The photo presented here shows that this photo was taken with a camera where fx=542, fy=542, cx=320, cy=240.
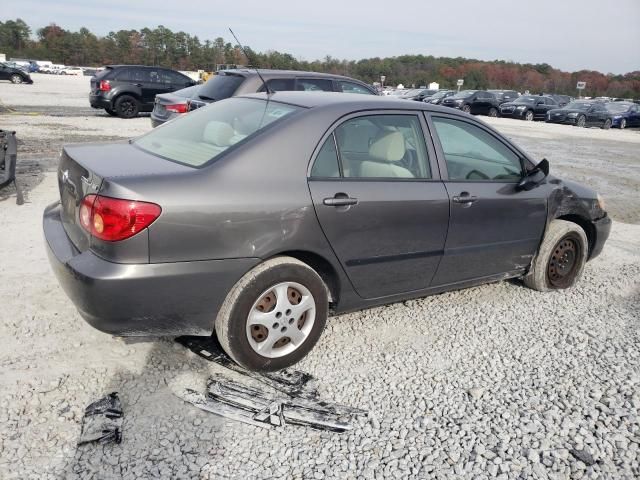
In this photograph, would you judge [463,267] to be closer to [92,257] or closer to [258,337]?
[258,337]

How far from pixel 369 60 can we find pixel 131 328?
100631 millimetres

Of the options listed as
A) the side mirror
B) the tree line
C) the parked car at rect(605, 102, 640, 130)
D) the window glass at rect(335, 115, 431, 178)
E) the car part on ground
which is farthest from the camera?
the tree line

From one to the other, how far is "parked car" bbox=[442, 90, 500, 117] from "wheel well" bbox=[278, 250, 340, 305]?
1128 inches

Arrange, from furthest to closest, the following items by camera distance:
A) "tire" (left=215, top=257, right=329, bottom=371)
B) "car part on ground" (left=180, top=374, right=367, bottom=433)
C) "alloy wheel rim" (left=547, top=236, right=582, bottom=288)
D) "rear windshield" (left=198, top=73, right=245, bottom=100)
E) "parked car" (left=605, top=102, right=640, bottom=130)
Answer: "parked car" (left=605, top=102, right=640, bottom=130) < "rear windshield" (left=198, top=73, right=245, bottom=100) < "alloy wheel rim" (left=547, top=236, right=582, bottom=288) < "tire" (left=215, top=257, right=329, bottom=371) < "car part on ground" (left=180, top=374, right=367, bottom=433)

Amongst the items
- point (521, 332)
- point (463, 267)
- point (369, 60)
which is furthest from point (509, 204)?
point (369, 60)

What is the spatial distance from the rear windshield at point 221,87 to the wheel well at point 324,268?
649 cm

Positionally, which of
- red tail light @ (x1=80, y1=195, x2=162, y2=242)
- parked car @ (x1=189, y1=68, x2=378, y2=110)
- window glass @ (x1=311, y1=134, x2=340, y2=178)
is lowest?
red tail light @ (x1=80, y1=195, x2=162, y2=242)

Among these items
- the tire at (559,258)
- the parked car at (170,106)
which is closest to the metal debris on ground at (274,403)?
the tire at (559,258)

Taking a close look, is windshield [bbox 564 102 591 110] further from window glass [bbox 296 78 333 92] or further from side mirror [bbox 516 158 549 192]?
side mirror [bbox 516 158 549 192]

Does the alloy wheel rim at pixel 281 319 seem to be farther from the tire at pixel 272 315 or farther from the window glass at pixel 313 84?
the window glass at pixel 313 84

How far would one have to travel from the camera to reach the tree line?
87.6 m

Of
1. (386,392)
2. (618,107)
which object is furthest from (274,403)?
(618,107)

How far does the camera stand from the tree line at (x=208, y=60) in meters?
87.6

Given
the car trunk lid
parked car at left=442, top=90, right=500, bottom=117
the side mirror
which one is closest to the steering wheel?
the side mirror
